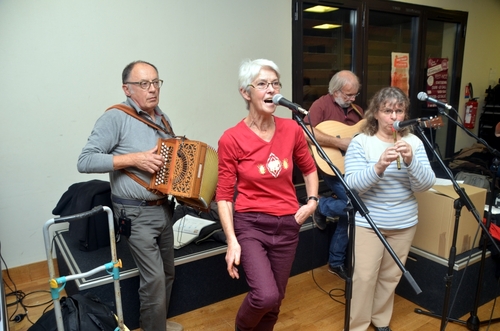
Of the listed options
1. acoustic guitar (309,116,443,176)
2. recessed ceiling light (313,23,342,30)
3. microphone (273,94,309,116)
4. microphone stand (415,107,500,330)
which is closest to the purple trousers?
microphone (273,94,309,116)

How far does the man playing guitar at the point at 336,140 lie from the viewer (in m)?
2.76

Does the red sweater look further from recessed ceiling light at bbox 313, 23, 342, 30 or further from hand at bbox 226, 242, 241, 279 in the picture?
recessed ceiling light at bbox 313, 23, 342, 30

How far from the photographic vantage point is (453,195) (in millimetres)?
2211

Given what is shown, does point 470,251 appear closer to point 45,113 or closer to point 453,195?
point 453,195

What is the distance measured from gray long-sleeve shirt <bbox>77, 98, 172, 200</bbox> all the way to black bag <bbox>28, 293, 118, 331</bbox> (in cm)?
52

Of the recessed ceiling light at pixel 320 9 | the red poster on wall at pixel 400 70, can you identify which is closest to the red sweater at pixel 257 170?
the recessed ceiling light at pixel 320 9

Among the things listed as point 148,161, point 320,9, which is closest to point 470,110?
point 320,9

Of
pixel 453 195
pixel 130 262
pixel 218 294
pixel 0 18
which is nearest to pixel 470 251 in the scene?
pixel 453 195

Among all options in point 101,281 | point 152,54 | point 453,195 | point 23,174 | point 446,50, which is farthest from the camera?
point 446,50

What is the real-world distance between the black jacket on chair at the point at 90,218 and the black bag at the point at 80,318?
2.40 feet

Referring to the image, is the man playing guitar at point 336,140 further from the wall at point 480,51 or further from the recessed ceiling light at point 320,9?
the wall at point 480,51

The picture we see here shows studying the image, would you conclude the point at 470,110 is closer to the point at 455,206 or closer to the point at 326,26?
the point at 326,26

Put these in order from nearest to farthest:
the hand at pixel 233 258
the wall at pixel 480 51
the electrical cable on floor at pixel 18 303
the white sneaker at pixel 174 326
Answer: the hand at pixel 233 258, the white sneaker at pixel 174 326, the electrical cable on floor at pixel 18 303, the wall at pixel 480 51

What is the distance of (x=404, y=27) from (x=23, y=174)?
14.0 ft
